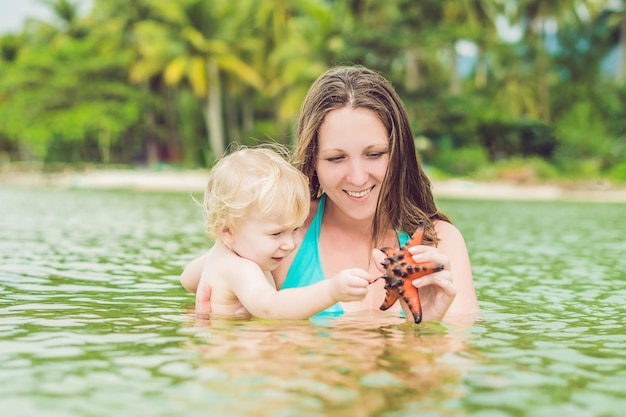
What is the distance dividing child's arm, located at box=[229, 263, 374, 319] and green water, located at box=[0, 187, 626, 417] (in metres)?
0.13

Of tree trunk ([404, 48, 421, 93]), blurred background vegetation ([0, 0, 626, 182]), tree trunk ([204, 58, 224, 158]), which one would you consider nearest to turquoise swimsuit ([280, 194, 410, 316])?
blurred background vegetation ([0, 0, 626, 182])

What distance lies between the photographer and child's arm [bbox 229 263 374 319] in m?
3.71

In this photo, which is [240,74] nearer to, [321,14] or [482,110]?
[321,14]

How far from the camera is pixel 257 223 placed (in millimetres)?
4273

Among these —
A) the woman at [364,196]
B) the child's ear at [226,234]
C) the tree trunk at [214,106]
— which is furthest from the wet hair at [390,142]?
the tree trunk at [214,106]

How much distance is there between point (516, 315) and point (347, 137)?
70.2 inches

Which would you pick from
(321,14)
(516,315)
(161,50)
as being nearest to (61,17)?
(161,50)

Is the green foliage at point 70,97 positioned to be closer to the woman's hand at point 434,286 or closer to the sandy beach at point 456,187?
the sandy beach at point 456,187

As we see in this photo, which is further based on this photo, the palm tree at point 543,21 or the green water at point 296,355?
the palm tree at point 543,21

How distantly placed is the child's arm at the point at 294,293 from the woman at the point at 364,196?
13.2 inches

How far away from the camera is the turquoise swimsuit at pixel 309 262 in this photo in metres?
4.62

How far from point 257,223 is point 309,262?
1.72 feet

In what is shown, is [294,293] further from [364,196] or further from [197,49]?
[197,49]

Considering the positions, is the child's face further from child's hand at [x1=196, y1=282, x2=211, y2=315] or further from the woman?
child's hand at [x1=196, y1=282, x2=211, y2=315]
